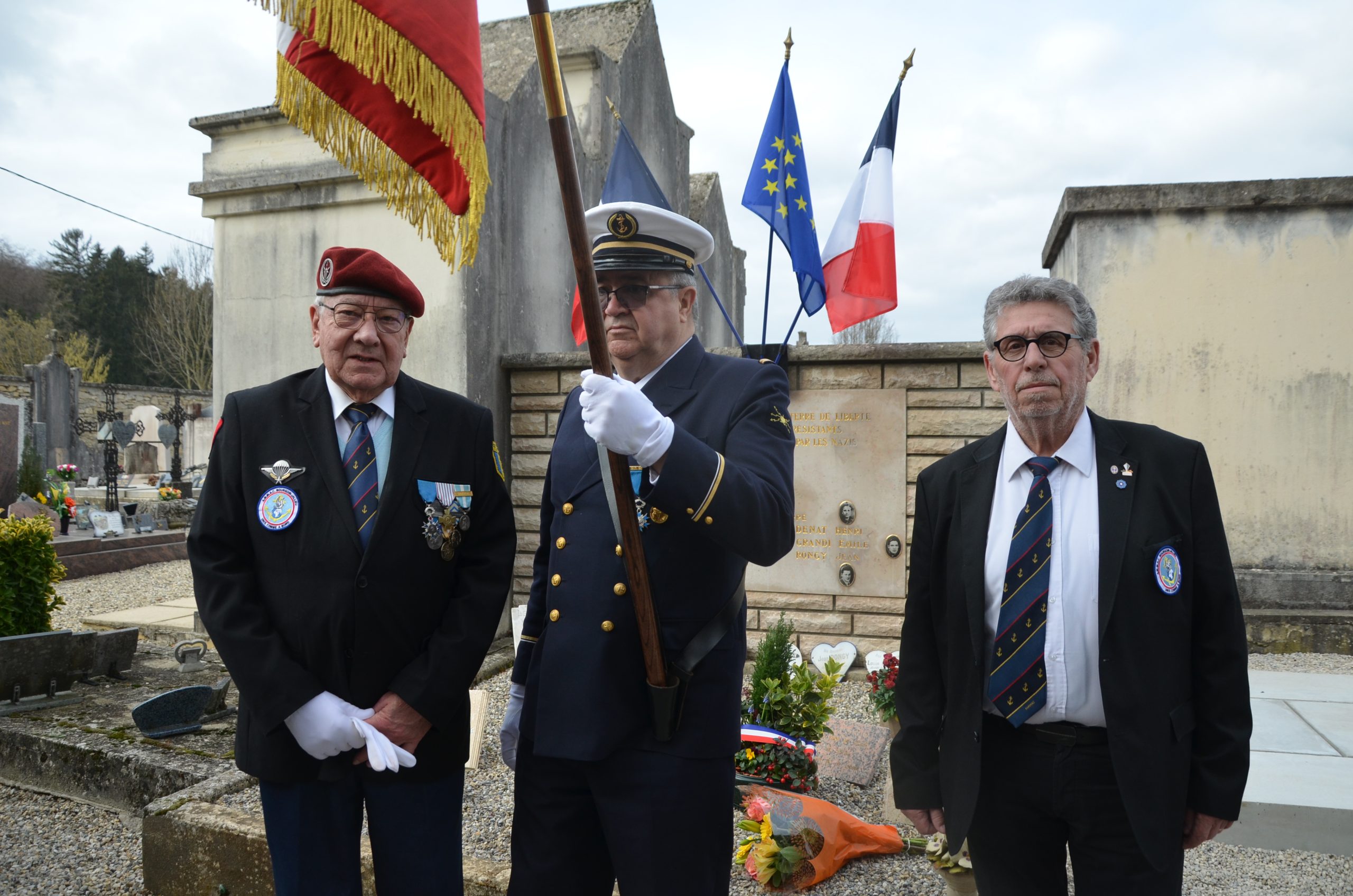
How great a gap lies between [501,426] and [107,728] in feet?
11.3

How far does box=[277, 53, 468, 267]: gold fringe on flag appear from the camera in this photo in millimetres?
Result: 2000

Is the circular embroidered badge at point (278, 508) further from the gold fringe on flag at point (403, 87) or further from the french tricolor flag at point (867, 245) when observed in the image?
the french tricolor flag at point (867, 245)

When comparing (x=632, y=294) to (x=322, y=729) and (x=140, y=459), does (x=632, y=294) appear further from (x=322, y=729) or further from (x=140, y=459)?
(x=140, y=459)

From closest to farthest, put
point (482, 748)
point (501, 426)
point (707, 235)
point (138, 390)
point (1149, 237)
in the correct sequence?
point (707, 235), point (482, 748), point (1149, 237), point (501, 426), point (138, 390)

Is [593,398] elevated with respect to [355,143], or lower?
lower

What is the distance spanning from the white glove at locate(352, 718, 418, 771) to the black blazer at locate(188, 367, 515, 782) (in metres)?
0.09

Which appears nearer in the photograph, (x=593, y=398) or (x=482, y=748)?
(x=593, y=398)

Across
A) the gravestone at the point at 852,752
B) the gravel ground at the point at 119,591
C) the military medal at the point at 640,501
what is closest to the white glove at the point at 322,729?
the military medal at the point at 640,501

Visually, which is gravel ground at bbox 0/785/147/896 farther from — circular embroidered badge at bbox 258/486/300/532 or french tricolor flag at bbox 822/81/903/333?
french tricolor flag at bbox 822/81/903/333

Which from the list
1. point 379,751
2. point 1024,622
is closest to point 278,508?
point 379,751

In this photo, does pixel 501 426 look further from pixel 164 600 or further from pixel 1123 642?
pixel 1123 642

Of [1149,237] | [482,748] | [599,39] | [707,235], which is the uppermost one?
[599,39]

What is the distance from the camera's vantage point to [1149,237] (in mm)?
6566

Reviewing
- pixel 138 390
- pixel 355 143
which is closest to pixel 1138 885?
pixel 355 143
